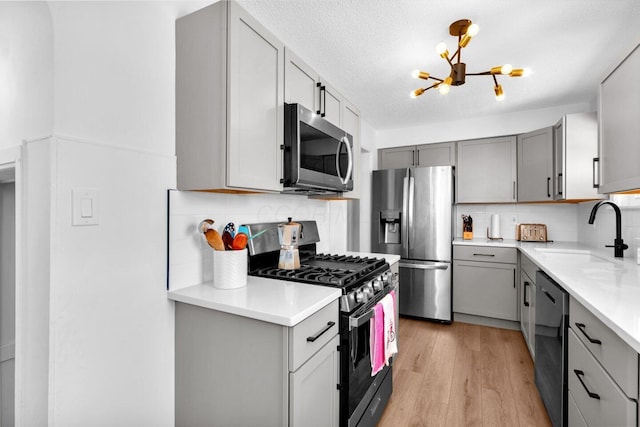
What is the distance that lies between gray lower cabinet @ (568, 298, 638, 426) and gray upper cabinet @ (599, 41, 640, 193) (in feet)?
2.13

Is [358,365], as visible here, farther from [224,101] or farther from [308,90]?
[308,90]

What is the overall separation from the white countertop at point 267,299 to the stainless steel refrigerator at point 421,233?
92.5 inches

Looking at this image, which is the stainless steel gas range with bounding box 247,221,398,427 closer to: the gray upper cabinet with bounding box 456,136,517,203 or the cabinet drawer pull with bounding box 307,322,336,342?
the cabinet drawer pull with bounding box 307,322,336,342

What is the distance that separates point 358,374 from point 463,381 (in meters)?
1.26

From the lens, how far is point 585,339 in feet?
4.24

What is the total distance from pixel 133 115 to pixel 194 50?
0.42 meters

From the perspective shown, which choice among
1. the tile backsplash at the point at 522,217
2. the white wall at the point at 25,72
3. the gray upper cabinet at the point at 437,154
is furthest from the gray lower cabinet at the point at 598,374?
the gray upper cabinet at the point at 437,154

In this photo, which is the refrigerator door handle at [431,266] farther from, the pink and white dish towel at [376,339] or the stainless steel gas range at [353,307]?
the pink and white dish towel at [376,339]

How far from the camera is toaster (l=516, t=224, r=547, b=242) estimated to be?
3504 mm

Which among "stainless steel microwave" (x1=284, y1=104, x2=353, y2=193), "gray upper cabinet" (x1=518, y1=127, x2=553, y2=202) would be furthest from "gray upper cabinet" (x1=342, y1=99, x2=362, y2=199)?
"gray upper cabinet" (x1=518, y1=127, x2=553, y2=202)

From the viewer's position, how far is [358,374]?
1528 millimetres

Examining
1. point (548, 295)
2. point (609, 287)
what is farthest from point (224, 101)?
point (548, 295)

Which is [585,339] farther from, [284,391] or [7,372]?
[7,372]

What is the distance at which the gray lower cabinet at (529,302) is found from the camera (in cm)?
245
